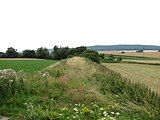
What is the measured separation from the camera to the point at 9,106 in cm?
1471

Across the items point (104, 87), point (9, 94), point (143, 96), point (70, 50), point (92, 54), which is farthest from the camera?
point (70, 50)

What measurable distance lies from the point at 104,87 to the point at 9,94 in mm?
4127

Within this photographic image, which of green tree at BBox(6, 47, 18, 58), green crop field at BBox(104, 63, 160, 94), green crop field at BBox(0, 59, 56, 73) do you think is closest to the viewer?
green crop field at BBox(104, 63, 160, 94)

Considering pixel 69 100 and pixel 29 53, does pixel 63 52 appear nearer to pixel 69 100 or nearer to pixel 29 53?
pixel 29 53

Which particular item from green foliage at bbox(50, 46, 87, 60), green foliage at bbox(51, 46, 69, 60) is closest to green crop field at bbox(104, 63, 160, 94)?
green foliage at bbox(50, 46, 87, 60)

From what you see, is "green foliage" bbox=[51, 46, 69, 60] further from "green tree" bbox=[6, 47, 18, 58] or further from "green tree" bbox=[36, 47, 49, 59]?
"green tree" bbox=[6, 47, 18, 58]

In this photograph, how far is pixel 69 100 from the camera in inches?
614

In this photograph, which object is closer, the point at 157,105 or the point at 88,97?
the point at 157,105

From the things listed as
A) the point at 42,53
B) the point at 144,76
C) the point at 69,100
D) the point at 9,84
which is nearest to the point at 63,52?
the point at 42,53

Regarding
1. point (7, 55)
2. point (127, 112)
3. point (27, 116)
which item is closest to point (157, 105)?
point (127, 112)

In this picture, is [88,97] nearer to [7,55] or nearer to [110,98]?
[110,98]

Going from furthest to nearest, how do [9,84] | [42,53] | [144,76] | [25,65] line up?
1. [42,53]
2. [25,65]
3. [144,76]
4. [9,84]

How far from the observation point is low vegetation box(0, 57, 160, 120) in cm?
1145

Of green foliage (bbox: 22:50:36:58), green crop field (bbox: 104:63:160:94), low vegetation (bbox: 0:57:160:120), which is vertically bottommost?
green foliage (bbox: 22:50:36:58)
